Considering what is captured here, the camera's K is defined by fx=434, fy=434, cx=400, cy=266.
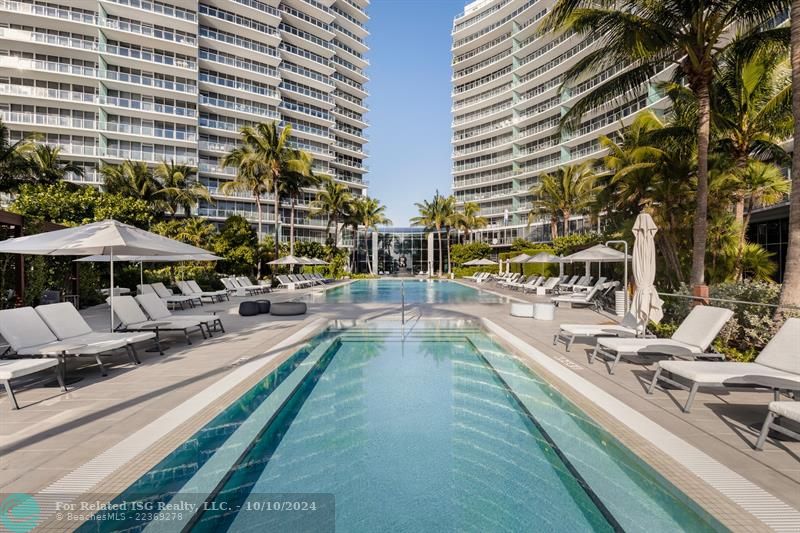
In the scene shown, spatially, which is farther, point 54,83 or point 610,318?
point 54,83

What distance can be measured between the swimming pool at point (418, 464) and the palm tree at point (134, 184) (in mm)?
31455

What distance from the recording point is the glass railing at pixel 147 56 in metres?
39.7

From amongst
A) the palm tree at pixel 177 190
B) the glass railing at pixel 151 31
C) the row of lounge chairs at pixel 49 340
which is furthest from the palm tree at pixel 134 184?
the row of lounge chairs at pixel 49 340

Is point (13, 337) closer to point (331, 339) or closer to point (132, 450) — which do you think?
point (132, 450)

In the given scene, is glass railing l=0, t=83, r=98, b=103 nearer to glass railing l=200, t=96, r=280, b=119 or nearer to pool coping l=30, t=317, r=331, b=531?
glass railing l=200, t=96, r=280, b=119

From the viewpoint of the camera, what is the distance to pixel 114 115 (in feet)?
135

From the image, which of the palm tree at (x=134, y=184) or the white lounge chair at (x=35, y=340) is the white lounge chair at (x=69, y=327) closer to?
the white lounge chair at (x=35, y=340)

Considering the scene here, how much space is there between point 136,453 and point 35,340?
12.6 feet

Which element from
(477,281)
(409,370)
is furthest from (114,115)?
(409,370)

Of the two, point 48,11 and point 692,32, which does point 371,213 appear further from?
point 692,32

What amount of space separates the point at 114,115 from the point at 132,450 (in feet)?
156

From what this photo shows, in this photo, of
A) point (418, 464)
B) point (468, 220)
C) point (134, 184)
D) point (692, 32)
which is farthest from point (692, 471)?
point (468, 220)

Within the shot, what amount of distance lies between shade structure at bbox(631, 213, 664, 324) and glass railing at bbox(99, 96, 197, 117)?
4606cm

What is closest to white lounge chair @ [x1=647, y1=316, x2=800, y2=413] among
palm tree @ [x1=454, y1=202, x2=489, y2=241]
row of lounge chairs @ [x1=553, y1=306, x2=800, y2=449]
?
row of lounge chairs @ [x1=553, y1=306, x2=800, y2=449]
